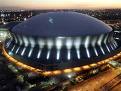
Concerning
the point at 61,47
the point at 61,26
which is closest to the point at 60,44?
the point at 61,47

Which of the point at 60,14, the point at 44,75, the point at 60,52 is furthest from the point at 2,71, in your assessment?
the point at 60,14

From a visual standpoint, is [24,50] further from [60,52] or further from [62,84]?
[62,84]

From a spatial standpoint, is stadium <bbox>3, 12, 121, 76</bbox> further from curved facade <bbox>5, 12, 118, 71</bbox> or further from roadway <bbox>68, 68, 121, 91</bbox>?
roadway <bbox>68, 68, 121, 91</bbox>

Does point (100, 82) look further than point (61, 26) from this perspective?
No

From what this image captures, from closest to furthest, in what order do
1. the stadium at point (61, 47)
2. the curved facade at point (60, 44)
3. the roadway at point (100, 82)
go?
the roadway at point (100, 82)
the stadium at point (61, 47)
the curved facade at point (60, 44)

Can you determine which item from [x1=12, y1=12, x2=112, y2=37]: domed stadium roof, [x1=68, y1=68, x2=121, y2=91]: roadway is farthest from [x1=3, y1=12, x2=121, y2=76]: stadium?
[x1=68, y1=68, x2=121, y2=91]: roadway

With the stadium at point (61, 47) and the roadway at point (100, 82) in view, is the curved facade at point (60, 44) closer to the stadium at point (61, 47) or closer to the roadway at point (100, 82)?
the stadium at point (61, 47)

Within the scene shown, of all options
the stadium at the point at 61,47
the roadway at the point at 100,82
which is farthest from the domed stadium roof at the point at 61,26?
the roadway at the point at 100,82

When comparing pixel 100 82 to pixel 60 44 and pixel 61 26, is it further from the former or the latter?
pixel 61 26
